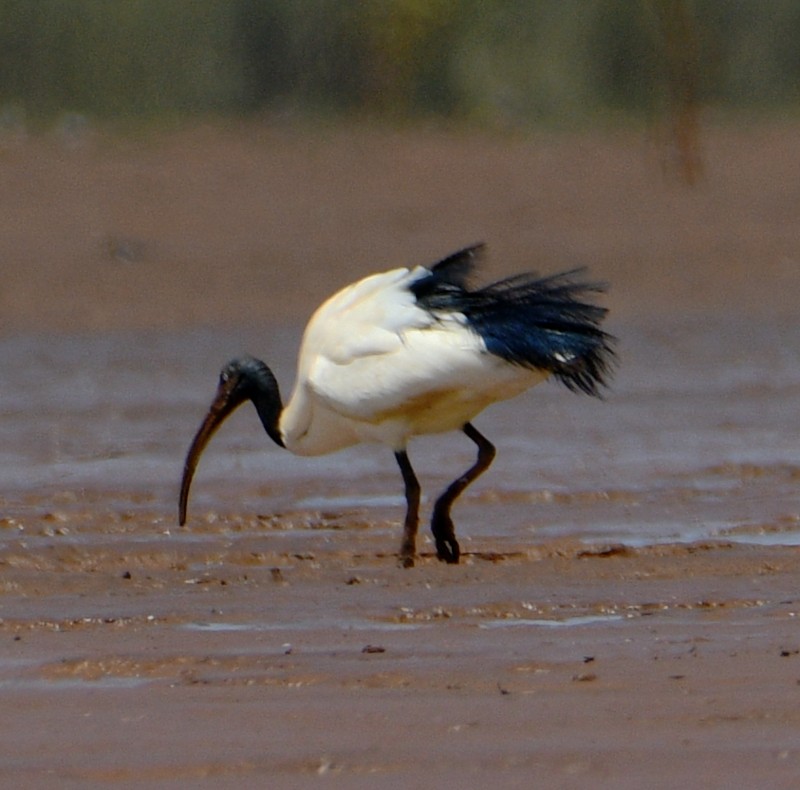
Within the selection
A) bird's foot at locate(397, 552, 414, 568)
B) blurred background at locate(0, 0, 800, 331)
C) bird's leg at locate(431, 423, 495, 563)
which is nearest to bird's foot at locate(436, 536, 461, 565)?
bird's leg at locate(431, 423, 495, 563)

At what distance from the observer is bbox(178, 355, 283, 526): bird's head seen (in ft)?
32.8

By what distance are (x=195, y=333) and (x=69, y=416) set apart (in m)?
3.89

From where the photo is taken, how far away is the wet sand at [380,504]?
572 centimetres

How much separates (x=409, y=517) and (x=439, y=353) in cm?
65

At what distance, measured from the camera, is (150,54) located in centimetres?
2769

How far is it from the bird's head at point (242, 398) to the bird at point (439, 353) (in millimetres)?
387

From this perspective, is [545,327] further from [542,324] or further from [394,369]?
[394,369]

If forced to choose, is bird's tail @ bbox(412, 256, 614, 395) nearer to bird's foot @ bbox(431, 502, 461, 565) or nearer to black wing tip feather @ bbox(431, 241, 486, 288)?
black wing tip feather @ bbox(431, 241, 486, 288)

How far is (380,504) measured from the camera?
413 inches

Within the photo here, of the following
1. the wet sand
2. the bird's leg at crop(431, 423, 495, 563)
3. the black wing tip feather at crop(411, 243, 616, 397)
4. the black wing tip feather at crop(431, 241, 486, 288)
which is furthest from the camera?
the black wing tip feather at crop(431, 241, 486, 288)

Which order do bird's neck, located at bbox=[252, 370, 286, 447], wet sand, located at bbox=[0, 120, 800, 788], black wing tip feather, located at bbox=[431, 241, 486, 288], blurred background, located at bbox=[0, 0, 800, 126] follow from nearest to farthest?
wet sand, located at bbox=[0, 120, 800, 788], black wing tip feather, located at bbox=[431, 241, 486, 288], bird's neck, located at bbox=[252, 370, 286, 447], blurred background, located at bbox=[0, 0, 800, 126]

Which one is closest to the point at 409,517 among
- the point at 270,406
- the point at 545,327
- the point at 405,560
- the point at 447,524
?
the point at 447,524

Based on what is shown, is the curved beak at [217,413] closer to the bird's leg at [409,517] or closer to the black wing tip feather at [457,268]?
the bird's leg at [409,517]

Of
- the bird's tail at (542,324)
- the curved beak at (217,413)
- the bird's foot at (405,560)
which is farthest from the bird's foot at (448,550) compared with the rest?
the curved beak at (217,413)
